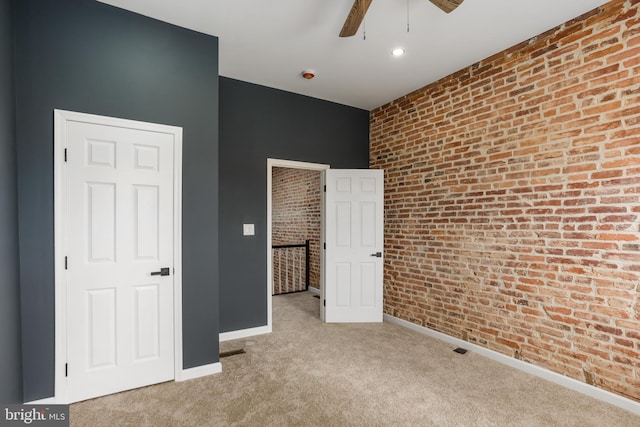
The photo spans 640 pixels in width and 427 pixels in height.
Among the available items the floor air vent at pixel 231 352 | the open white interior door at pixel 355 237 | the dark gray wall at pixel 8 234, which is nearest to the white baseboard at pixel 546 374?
the open white interior door at pixel 355 237

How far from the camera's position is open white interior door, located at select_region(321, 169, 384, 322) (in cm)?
429

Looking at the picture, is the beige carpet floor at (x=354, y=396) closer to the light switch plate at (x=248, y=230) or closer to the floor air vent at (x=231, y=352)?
the floor air vent at (x=231, y=352)

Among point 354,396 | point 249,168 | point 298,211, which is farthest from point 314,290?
point 354,396

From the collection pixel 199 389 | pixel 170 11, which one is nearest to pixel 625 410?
pixel 199 389

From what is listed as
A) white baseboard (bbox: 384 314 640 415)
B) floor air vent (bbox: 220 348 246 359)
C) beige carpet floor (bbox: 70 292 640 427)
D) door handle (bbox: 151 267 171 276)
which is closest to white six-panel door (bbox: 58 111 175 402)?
door handle (bbox: 151 267 171 276)

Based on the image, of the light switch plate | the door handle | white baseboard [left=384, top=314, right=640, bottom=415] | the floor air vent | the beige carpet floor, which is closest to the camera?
the beige carpet floor

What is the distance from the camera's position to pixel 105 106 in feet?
7.93

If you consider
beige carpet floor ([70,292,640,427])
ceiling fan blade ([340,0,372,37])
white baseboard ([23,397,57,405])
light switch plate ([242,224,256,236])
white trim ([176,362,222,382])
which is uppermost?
ceiling fan blade ([340,0,372,37])

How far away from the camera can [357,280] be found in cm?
430

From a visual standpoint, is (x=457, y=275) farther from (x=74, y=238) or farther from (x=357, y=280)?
(x=74, y=238)

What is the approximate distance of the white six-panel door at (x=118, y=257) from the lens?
2318 mm

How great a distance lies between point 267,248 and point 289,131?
154cm

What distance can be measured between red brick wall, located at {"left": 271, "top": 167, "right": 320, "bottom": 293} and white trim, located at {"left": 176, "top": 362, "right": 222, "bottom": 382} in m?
Result: 3.12

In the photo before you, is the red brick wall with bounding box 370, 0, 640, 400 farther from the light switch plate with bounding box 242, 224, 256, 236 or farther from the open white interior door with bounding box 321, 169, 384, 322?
the light switch plate with bounding box 242, 224, 256, 236
